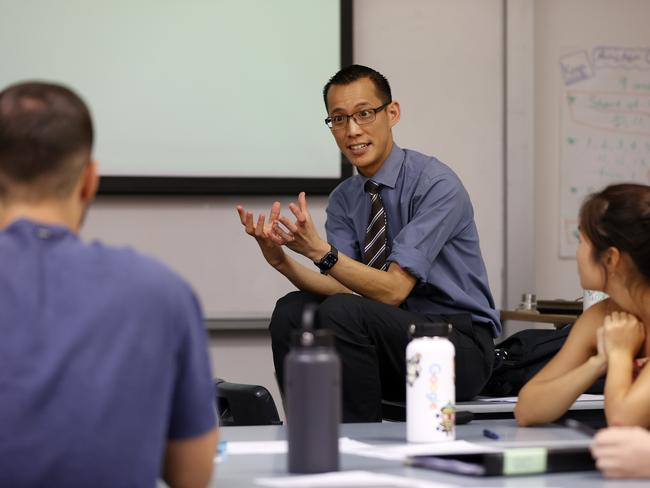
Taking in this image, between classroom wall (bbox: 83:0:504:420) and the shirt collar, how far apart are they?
0.98m

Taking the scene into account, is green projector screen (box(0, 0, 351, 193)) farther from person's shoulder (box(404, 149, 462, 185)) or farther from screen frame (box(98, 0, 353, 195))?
person's shoulder (box(404, 149, 462, 185))

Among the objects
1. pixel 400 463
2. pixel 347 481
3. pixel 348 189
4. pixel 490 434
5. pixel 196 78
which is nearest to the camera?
pixel 347 481

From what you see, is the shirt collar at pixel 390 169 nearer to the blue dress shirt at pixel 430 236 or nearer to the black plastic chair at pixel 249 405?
the blue dress shirt at pixel 430 236

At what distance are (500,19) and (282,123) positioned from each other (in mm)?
1014

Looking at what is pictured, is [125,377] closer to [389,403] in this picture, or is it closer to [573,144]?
[389,403]

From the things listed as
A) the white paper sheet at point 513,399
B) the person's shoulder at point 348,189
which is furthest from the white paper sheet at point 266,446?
the person's shoulder at point 348,189

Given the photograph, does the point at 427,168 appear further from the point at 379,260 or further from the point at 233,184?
the point at 233,184

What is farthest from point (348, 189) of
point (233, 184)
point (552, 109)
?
point (552, 109)

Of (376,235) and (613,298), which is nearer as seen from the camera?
(613,298)

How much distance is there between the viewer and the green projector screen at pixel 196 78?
3670mm

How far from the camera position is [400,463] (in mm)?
1378

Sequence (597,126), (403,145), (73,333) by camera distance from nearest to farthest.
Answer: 1. (73,333)
2. (403,145)
3. (597,126)

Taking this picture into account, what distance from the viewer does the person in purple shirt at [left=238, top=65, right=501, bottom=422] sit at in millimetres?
2492

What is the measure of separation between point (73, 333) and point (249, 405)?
1.28 meters
